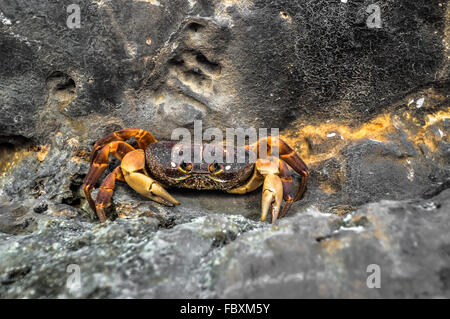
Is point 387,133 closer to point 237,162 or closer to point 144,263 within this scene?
point 237,162

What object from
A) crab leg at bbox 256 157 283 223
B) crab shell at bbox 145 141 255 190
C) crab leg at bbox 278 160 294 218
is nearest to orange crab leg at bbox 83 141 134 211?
crab shell at bbox 145 141 255 190

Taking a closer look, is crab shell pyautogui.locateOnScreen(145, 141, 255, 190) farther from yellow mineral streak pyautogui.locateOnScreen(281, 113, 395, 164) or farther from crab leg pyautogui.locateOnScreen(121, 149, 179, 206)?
yellow mineral streak pyautogui.locateOnScreen(281, 113, 395, 164)

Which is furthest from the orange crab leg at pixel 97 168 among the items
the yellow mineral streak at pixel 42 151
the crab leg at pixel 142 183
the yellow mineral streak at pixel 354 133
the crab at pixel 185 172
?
the yellow mineral streak at pixel 354 133

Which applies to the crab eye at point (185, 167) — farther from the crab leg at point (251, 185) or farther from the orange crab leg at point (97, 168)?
the orange crab leg at point (97, 168)

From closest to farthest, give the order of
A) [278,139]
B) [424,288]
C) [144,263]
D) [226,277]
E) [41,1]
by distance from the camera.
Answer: [424,288]
[226,277]
[144,263]
[41,1]
[278,139]

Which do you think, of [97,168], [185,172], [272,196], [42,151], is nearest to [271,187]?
[272,196]

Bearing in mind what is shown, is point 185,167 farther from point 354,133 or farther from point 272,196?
point 354,133

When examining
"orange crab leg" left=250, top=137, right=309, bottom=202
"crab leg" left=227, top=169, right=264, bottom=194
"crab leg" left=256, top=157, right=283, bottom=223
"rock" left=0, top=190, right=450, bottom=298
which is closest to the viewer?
"rock" left=0, top=190, right=450, bottom=298

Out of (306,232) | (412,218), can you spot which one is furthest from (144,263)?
(412,218)
